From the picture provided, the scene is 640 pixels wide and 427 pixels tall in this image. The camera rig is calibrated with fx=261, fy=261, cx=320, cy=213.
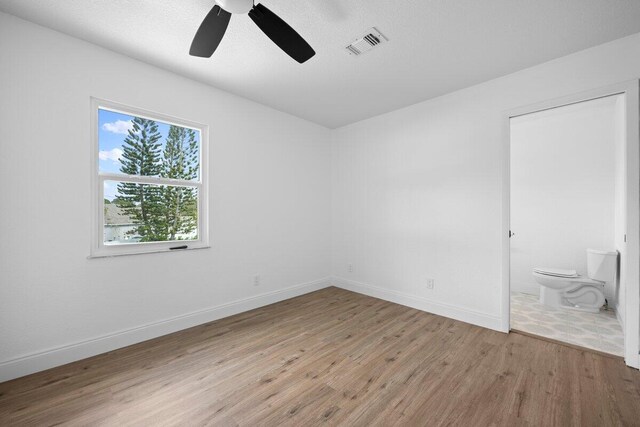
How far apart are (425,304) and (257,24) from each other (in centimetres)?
338

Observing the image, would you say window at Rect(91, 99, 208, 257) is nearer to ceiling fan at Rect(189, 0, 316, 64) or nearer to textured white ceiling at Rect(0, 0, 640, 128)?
textured white ceiling at Rect(0, 0, 640, 128)

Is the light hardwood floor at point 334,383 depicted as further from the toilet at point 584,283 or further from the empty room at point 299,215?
the toilet at point 584,283

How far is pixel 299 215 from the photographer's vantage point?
4035mm

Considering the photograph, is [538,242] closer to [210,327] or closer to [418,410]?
[418,410]

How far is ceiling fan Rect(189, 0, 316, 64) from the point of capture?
61.8 inches

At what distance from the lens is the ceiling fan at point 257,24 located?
157 cm

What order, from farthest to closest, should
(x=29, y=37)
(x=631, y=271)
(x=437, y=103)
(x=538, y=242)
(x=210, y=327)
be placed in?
(x=538, y=242)
(x=437, y=103)
(x=210, y=327)
(x=631, y=271)
(x=29, y=37)

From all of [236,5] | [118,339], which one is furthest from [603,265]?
[118,339]

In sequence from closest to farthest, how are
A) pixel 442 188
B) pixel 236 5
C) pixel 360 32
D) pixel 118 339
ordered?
pixel 236 5 → pixel 360 32 → pixel 118 339 → pixel 442 188

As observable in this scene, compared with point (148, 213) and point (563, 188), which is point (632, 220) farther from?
point (148, 213)

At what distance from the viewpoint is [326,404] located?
172cm

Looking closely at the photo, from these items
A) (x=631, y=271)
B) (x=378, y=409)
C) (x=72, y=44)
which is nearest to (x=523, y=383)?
(x=378, y=409)

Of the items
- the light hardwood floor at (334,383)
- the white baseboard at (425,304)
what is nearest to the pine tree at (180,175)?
Result: the light hardwood floor at (334,383)

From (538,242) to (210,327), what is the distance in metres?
4.88
